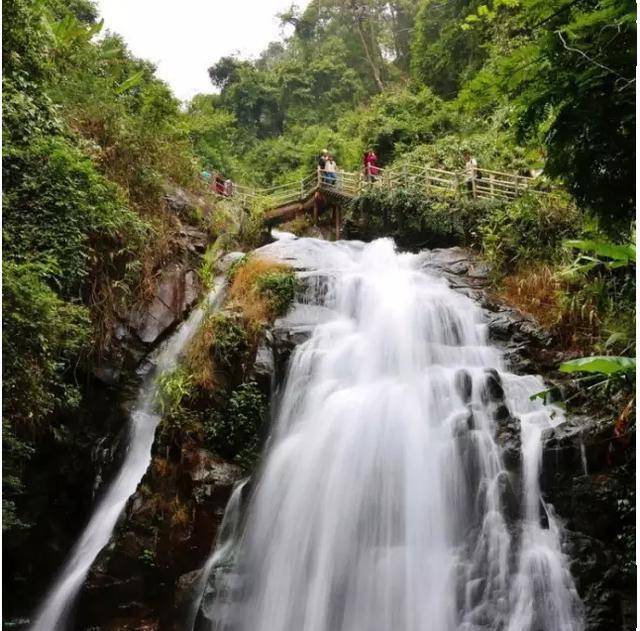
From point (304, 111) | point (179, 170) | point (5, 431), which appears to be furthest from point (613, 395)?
point (304, 111)

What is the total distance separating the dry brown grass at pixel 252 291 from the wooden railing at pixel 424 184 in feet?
18.7

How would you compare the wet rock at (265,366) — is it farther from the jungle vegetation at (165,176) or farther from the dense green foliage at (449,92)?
the dense green foliage at (449,92)

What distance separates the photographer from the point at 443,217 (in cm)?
1440

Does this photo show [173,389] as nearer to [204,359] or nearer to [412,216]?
[204,359]

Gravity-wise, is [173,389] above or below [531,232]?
below

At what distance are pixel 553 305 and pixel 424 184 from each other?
727 centimetres

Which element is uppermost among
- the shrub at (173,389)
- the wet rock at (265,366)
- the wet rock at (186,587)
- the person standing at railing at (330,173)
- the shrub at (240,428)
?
the person standing at railing at (330,173)

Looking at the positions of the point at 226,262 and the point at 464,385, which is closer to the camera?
the point at 464,385

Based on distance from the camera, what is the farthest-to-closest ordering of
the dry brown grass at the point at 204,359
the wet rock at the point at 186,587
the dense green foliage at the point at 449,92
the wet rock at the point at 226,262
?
1. the wet rock at the point at 226,262
2. the dry brown grass at the point at 204,359
3. the wet rock at the point at 186,587
4. the dense green foliage at the point at 449,92

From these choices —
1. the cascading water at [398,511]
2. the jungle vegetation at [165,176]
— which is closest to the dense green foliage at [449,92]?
the jungle vegetation at [165,176]

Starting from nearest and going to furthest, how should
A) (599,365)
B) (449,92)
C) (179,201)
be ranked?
(599,365) < (179,201) < (449,92)

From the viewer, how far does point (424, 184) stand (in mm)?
15938

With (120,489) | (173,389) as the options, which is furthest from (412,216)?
(120,489)

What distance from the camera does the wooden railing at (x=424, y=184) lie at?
14.0 meters
